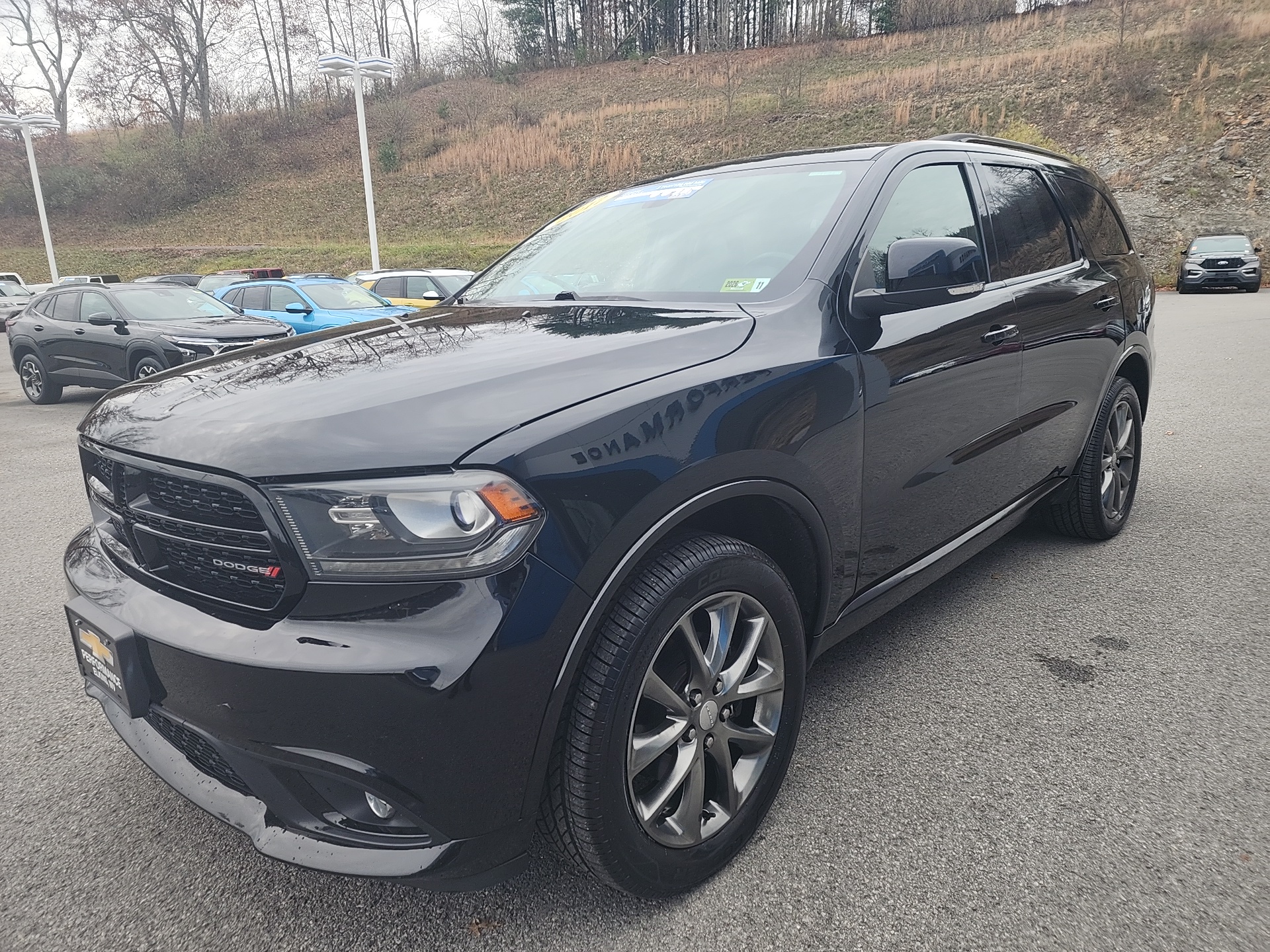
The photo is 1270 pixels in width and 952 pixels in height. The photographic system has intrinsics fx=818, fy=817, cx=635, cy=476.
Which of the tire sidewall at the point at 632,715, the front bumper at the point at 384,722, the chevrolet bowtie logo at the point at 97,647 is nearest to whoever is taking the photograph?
the front bumper at the point at 384,722

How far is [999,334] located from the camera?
291 cm

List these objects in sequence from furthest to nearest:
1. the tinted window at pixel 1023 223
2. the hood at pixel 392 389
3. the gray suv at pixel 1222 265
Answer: the gray suv at pixel 1222 265 → the tinted window at pixel 1023 223 → the hood at pixel 392 389

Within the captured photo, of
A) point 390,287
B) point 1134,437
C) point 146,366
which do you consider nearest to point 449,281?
point 390,287

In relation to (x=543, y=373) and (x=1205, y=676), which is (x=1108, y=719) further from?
(x=543, y=373)

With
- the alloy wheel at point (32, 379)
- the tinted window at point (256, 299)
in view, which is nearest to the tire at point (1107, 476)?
the alloy wheel at point (32, 379)

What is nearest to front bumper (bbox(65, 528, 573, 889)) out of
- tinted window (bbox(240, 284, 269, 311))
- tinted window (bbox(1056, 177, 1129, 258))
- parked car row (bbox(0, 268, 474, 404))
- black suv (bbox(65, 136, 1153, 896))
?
black suv (bbox(65, 136, 1153, 896))

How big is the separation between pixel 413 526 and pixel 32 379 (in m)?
12.4

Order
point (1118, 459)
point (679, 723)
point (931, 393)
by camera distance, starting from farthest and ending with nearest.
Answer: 1. point (1118, 459)
2. point (931, 393)
3. point (679, 723)

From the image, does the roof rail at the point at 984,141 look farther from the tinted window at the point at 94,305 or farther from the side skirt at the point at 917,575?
the tinted window at the point at 94,305

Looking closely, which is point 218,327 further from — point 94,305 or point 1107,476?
point 1107,476

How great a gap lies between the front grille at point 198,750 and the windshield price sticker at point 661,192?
2311 millimetres

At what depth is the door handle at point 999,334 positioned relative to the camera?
112 inches

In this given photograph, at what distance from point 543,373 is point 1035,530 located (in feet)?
11.7

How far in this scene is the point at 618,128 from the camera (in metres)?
39.8
